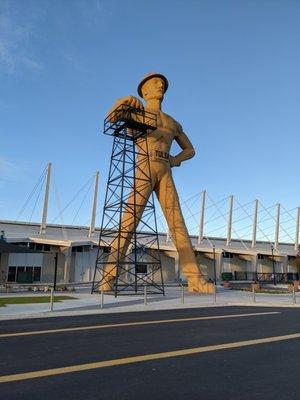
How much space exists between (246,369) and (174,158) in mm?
27160

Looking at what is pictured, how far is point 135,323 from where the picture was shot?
587 inches

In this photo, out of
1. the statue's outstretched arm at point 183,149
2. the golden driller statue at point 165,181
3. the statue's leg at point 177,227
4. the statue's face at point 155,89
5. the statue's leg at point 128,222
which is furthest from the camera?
the statue's outstretched arm at point 183,149

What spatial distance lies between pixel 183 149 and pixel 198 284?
1079cm

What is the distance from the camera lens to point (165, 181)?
1300 inches

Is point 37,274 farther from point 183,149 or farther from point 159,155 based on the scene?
point 183,149

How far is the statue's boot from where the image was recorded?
32281 millimetres

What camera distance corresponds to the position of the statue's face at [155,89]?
33.5 metres

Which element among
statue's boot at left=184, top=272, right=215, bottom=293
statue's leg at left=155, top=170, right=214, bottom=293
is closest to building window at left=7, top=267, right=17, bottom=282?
statue's leg at left=155, top=170, right=214, bottom=293

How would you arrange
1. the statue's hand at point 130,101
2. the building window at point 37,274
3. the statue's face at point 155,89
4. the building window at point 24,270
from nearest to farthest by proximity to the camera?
1. the statue's hand at point 130,101
2. the statue's face at point 155,89
3. the building window at point 24,270
4. the building window at point 37,274

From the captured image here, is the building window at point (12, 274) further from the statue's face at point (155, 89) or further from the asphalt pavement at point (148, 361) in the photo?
the asphalt pavement at point (148, 361)

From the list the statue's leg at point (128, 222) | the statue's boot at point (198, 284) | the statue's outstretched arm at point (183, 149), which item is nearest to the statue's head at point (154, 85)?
the statue's outstretched arm at point (183, 149)

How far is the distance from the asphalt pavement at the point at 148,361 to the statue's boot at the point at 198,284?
17983mm

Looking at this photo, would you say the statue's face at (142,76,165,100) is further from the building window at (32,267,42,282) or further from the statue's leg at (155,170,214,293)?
the building window at (32,267,42,282)

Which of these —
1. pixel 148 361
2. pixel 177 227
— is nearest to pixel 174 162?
pixel 177 227
